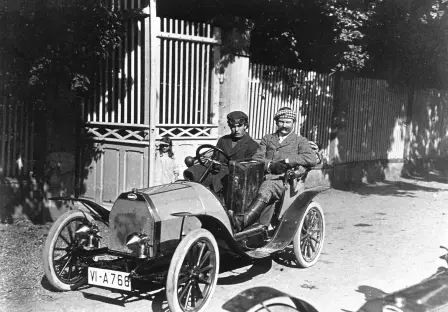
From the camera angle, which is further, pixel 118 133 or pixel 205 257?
pixel 118 133

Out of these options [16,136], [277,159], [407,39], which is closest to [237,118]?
[277,159]

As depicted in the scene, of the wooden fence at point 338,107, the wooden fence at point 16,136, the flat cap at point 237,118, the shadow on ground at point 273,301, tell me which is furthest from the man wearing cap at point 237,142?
the wooden fence at point 338,107

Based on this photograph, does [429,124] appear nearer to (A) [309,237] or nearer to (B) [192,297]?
(A) [309,237]

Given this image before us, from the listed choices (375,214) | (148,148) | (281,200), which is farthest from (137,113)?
(375,214)

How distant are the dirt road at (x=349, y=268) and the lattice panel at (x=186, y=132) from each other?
2.76 m

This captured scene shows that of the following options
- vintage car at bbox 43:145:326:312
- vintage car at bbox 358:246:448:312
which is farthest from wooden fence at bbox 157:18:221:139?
vintage car at bbox 358:246:448:312

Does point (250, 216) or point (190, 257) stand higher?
point (250, 216)

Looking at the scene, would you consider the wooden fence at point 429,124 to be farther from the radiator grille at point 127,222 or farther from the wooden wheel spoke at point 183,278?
the wooden wheel spoke at point 183,278

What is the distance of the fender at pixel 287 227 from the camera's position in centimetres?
574

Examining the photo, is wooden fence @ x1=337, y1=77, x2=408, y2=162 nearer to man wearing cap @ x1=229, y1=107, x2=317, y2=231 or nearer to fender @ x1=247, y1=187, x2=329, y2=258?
man wearing cap @ x1=229, y1=107, x2=317, y2=231

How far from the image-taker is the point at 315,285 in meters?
5.83

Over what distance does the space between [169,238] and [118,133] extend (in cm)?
426

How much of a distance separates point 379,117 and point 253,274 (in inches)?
396

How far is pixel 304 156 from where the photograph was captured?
6.57m
